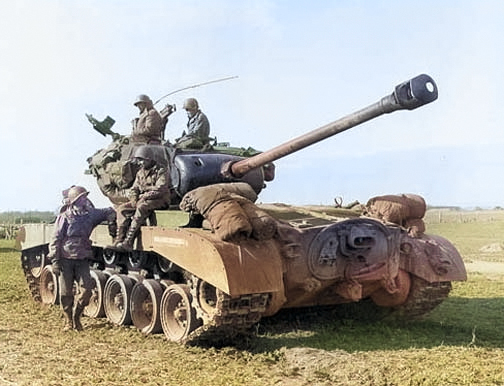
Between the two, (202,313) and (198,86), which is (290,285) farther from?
(198,86)

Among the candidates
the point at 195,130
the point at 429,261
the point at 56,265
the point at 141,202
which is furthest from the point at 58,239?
the point at 429,261

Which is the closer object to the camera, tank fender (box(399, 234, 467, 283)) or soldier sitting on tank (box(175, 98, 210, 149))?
tank fender (box(399, 234, 467, 283))

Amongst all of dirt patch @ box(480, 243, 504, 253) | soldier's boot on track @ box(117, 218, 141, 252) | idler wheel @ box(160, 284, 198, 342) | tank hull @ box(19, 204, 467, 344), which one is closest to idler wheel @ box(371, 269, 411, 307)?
tank hull @ box(19, 204, 467, 344)

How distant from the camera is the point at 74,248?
9.73 m

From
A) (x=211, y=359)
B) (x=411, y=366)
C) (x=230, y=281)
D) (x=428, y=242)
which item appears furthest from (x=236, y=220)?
(x=428, y=242)

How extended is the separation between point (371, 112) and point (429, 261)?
298 centimetres

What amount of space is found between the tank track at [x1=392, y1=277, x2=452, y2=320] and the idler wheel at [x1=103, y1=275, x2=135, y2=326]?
3.69m

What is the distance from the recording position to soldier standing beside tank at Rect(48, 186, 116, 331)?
9.76 metres

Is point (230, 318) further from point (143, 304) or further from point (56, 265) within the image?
point (56, 265)

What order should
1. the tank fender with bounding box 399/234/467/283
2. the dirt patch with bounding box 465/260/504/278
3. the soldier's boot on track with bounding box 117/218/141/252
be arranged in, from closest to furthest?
the tank fender with bounding box 399/234/467/283
the soldier's boot on track with bounding box 117/218/141/252
the dirt patch with bounding box 465/260/504/278

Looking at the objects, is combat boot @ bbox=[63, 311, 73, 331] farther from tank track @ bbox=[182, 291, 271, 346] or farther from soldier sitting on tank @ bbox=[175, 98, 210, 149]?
soldier sitting on tank @ bbox=[175, 98, 210, 149]

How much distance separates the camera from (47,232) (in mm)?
12453

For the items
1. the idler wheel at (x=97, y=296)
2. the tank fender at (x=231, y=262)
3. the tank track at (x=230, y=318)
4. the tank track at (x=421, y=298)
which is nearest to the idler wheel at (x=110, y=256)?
the idler wheel at (x=97, y=296)

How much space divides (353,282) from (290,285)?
90cm
